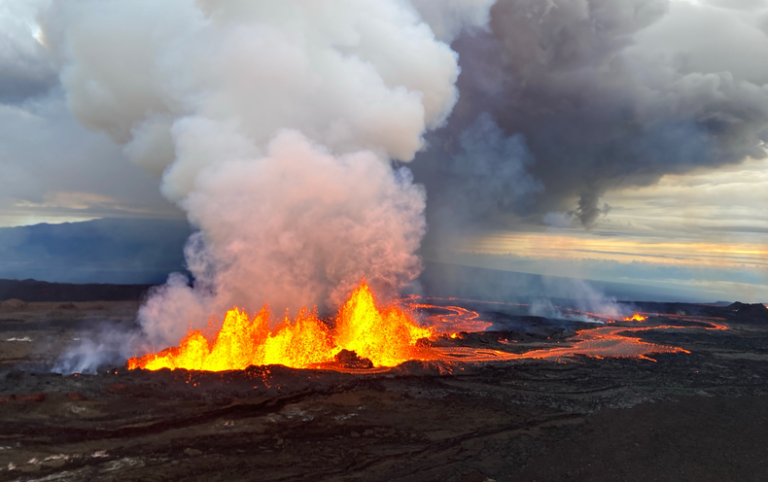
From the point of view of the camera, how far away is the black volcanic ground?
41.9 feet

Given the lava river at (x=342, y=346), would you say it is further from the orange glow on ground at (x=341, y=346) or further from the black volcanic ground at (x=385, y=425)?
the black volcanic ground at (x=385, y=425)

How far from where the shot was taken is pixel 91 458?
1260 centimetres

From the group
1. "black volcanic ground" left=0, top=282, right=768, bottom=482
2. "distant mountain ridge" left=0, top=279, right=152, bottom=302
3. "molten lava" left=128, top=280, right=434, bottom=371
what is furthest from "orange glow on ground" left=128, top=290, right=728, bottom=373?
"distant mountain ridge" left=0, top=279, right=152, bottom=302

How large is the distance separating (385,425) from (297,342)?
11203mm

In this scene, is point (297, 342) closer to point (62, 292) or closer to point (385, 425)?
point (385, 425)

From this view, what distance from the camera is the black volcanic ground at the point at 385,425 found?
12773 millimetres

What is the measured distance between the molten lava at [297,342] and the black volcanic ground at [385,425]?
108 inches

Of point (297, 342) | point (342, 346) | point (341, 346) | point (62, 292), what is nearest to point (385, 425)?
point (297, 342)

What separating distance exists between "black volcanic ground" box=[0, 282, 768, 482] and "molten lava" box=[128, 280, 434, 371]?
2.74 m

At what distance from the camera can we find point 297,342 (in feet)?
85.6

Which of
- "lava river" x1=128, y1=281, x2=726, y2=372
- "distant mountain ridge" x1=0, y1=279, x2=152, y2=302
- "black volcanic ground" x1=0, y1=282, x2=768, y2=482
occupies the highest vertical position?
"distant mountain ridge" x1=0, y1=279, x2=152, y2=302

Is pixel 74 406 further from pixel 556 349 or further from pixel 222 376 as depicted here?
pixel 556 349

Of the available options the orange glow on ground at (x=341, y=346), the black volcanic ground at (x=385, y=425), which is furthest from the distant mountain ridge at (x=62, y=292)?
the orange glow on ground at (x=341, y=346)

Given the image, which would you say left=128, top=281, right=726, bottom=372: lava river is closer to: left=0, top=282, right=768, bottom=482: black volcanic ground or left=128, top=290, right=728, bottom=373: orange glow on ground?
left=128, top=290, right=728, bottom=373: orange glow on ground
